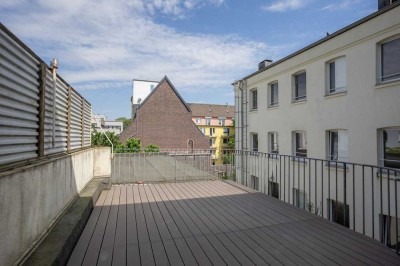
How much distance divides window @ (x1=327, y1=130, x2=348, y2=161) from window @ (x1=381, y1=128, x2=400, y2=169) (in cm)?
155

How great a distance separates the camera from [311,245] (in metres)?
3.48

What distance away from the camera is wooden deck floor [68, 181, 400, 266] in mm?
3084

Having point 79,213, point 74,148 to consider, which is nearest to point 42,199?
point 79,213

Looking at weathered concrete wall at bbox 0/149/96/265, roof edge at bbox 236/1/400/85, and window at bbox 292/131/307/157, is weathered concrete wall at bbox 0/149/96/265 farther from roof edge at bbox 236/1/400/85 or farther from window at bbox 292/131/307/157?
window at bbox 292/131/307/157

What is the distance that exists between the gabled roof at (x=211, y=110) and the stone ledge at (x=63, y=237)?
170ft

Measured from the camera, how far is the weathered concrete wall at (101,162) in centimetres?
708

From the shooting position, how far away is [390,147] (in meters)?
9.05

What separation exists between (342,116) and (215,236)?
9.54m

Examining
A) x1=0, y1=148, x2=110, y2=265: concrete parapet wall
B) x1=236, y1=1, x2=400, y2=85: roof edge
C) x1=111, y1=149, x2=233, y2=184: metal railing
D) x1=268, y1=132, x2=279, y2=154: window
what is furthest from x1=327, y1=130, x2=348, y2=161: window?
x1=0, y1=148, x2=110, y2=265: concrete parapet wall

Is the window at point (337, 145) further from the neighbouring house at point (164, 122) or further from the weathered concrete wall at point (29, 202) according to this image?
the neighbouring house at point (164, 122)

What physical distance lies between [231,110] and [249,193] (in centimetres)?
5454

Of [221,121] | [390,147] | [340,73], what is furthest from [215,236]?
→ [221,121]

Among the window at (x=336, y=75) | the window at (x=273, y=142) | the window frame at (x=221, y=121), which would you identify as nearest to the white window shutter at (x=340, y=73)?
the window at (x=336, y=75)

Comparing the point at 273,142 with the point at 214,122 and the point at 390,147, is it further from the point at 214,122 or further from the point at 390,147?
the point at 214,122
